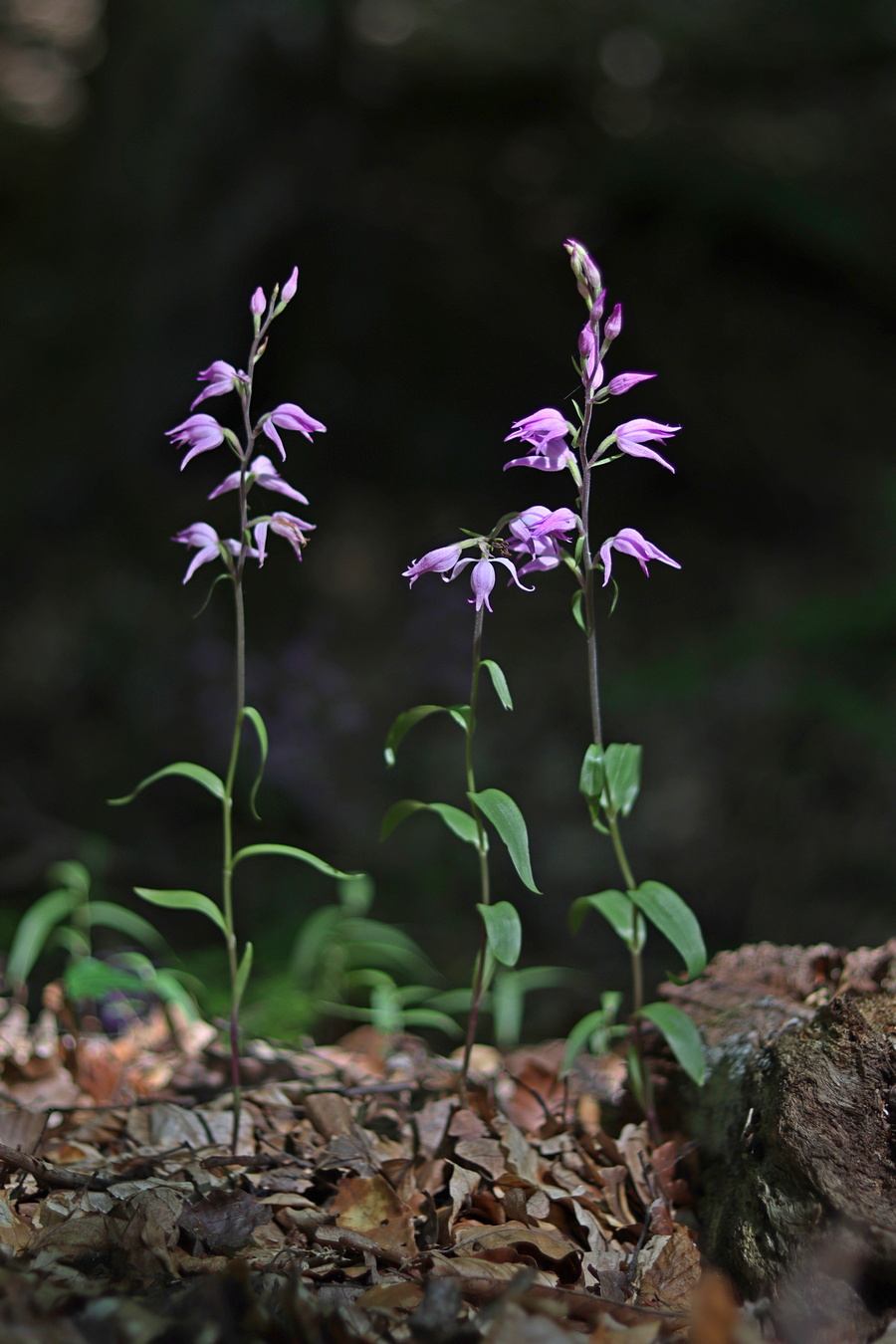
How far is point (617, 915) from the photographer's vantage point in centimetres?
167

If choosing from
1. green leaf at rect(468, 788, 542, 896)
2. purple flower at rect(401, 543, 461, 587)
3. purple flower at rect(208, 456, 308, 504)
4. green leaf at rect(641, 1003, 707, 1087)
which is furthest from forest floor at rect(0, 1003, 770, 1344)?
purple flower at rect(208, 456, 308, 504)

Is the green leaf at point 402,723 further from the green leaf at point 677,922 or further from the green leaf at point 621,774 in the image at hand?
the green leaf at point 677,922

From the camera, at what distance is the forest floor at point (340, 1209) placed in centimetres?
105

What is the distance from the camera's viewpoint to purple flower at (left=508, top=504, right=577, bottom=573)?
1444 millimetres

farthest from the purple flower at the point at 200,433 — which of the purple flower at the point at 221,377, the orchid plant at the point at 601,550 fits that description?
the orchid plant at the point at 601,550

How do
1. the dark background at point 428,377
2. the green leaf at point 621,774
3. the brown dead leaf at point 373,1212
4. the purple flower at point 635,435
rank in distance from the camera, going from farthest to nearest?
the dark background at point 428,377, the green leaf at point 621,774, the purple flower at point 635,435, the brown dead leaf at point 373,1212

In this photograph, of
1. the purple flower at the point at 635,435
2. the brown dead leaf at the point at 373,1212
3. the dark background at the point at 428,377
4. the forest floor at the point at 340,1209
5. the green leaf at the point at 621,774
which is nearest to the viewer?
the forest floor at the point at 340,1209

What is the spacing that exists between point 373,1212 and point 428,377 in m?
4.79

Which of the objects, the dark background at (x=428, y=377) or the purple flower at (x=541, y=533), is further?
the dark background at (x=428, y=377)

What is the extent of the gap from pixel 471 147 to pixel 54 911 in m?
5.19

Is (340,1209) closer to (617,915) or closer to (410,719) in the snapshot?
(617,915)

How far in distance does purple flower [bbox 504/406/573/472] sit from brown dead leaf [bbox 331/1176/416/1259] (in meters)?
1.22

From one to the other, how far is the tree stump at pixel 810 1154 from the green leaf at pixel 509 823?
1.68 feet

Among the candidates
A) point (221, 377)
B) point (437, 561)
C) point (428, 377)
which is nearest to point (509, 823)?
point (437, 561)
